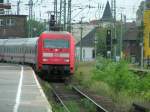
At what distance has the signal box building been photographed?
378 feet

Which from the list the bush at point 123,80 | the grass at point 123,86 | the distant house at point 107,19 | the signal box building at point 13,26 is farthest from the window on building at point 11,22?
the bush at point 123,80

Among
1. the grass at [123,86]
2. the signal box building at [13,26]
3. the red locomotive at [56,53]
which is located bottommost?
the grass at [123,86]

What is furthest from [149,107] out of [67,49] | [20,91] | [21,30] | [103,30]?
[21,30]

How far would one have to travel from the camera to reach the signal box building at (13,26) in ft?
378

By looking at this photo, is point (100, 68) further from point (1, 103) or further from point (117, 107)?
point (1, 103)

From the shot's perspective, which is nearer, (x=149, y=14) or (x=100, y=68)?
(x=149, y=14)

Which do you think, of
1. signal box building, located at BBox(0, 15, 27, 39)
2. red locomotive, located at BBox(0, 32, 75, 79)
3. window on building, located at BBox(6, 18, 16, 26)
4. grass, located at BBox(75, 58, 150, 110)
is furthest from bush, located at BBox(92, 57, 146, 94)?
window on building, located at BBox(6, 18, 16, 26)

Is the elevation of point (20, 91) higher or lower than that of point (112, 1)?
lower

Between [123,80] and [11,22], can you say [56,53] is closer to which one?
[123,80]

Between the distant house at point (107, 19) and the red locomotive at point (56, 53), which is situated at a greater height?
the distant house at point (107, 19)

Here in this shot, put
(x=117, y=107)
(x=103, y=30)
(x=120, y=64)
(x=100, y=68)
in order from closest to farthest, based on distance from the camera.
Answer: (x=117, y=107), (x=120, y=64), (x=100, y=68), (x=103, y=30)

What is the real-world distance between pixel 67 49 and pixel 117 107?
17769 millimetres

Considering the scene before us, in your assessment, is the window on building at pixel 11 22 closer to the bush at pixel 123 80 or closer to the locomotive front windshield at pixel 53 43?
the locomotive front windshield at pixel 53 43

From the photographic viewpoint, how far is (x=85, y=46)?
12862 centimetres
